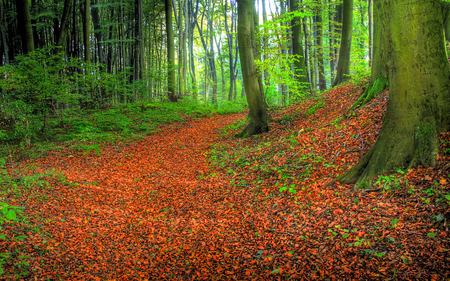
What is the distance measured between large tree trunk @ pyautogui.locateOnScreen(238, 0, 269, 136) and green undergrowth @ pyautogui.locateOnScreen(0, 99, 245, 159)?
5306 mm

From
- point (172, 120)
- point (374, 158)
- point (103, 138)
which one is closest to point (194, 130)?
point (172, 120)

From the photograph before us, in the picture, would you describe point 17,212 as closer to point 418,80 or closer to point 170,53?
point 418,80

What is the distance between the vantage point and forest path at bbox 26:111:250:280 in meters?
4.34

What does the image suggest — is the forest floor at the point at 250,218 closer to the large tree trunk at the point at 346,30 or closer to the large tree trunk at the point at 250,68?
the large tree trunk at the point at 250,68

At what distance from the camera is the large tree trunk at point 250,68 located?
1038 cm

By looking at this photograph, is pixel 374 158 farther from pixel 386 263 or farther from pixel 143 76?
pixel 143 76

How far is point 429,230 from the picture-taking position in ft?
11.8

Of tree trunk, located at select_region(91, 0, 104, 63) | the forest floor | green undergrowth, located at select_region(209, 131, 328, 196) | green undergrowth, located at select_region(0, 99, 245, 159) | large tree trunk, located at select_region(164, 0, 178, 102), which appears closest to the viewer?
the forest floor

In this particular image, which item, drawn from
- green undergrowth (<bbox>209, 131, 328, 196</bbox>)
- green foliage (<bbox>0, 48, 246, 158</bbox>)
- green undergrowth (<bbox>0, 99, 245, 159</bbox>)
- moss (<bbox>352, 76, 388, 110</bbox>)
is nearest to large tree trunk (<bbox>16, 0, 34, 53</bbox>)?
green foliage (<bbox>0, 48, 246, 158</bbox>)

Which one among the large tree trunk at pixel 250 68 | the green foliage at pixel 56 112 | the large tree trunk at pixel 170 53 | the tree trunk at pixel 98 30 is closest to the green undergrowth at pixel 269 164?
the large tree trunk at pixel 250 68

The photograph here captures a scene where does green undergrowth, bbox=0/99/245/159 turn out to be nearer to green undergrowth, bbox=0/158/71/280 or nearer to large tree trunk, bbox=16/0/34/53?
green undergrowth, bbox=0/158/71/280

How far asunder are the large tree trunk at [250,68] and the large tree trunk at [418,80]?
6119 mm

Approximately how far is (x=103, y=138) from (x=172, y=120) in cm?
506

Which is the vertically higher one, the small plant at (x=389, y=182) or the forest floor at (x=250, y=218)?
the small plant at (x=389, y=182)
